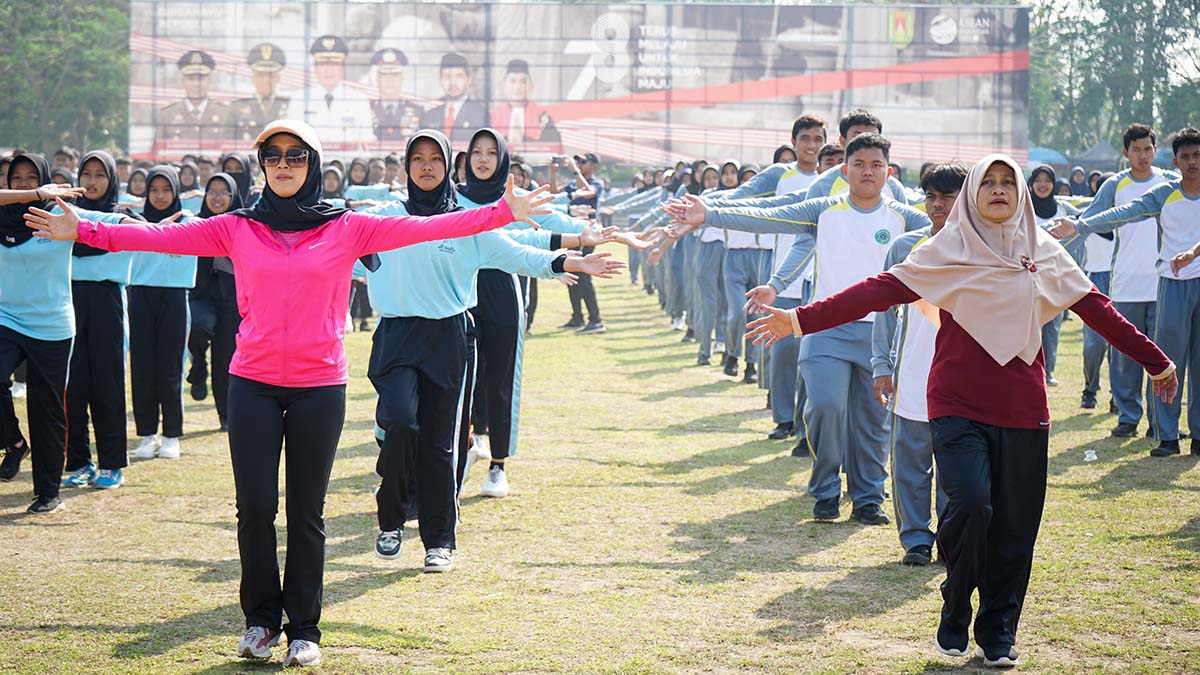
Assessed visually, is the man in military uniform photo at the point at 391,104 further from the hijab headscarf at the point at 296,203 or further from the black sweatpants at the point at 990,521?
the black sweatpants at the point at 990,521

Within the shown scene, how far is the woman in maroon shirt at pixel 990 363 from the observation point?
5867 millimetres

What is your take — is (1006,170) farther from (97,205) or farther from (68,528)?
(97,205)

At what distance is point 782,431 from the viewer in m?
12.2

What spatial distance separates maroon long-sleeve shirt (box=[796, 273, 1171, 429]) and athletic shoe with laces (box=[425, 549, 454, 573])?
102 inches

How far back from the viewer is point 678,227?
8703mm

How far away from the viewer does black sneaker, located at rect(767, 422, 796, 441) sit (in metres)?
12.2

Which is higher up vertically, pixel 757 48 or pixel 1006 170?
pixel 757 48

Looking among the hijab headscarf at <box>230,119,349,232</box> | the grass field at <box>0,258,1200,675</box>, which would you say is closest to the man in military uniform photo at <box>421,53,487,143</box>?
the grass field at <box>0,258,1200,675</box>

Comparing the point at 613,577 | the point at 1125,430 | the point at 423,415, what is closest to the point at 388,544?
the point at 423,415

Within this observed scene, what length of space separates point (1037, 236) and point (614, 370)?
1175 centimetres

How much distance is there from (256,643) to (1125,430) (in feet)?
27.9

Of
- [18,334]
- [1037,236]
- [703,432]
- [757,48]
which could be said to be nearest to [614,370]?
[703,432]

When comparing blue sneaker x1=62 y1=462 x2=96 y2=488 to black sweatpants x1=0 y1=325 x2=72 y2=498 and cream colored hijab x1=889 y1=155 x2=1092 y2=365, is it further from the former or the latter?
cream colored hijab x1=889 y1=155 x2=1092 y2=365

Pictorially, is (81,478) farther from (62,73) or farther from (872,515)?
(62,73)
